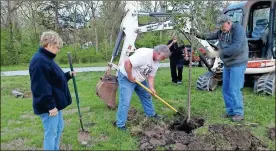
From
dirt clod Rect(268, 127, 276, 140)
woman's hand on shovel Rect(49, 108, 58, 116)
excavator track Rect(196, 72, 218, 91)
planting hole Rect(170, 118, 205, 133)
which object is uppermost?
woman's hand on shovel Rect(49, 108, 58, 116)

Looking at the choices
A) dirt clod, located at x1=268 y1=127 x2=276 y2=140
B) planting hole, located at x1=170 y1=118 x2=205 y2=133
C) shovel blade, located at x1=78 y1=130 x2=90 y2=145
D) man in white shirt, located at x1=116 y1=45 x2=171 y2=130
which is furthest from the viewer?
planting hole, located at x1=170 y1=118 x2=205 y2=133

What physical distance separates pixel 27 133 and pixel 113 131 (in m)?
1.37

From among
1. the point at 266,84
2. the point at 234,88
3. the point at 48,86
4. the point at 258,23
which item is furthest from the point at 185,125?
the point at 258,23

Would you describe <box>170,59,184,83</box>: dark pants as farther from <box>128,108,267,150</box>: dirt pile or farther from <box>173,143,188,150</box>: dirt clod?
<box>173,143,188,150</box>: dirt clod

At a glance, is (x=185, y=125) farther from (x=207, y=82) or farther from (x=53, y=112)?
(x=207, y=82)

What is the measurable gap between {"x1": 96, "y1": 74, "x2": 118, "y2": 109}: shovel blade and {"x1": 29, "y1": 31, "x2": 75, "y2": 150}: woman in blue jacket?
7.77 feet

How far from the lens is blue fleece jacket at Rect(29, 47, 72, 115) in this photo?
316 cm

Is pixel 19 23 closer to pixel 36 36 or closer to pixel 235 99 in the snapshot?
pixel 36 36

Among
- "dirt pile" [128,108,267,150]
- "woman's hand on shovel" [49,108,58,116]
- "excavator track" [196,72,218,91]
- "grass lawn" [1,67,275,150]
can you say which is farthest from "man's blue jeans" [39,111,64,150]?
"excavator track" [196,72,218,91]

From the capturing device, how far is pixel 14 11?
16.2m

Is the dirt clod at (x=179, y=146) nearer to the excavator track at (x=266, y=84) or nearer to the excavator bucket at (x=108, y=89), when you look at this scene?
the excavator bucket at (x=108, y=89)

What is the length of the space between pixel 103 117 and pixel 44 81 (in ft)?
8.74

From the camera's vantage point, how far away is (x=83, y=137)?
4531mm

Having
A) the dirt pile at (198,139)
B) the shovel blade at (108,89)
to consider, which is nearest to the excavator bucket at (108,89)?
the shovel blade at (108,89)
